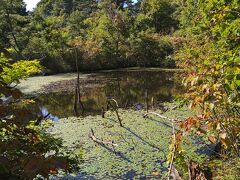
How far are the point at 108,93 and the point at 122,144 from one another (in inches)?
363

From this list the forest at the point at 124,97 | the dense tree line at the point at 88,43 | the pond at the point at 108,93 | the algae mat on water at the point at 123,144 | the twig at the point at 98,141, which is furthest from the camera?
the dense tree line at the point at 88,43

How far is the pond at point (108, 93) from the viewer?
47.4 ft

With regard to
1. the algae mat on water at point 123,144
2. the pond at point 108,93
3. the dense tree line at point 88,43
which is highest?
the dense tree line at point 88,43

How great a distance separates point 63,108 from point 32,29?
18.9m

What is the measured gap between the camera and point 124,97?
16.5 metres

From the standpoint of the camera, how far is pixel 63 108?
1478 cm

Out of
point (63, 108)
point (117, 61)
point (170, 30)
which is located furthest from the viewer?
point (170, 30)

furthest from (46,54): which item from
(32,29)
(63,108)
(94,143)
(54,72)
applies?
(94,143)

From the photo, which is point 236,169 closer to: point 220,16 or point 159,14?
point 220,16

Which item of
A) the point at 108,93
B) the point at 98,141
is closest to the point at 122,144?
the point at 98,141

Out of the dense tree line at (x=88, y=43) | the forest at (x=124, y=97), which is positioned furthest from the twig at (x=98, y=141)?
the dense tree line at (x=88, y=43)

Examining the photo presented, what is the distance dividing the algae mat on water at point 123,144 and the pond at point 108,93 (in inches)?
80.8

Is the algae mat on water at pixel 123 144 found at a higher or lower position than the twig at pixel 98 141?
lower

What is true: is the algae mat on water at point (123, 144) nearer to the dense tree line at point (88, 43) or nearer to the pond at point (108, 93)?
the pond at point (108, 93)
